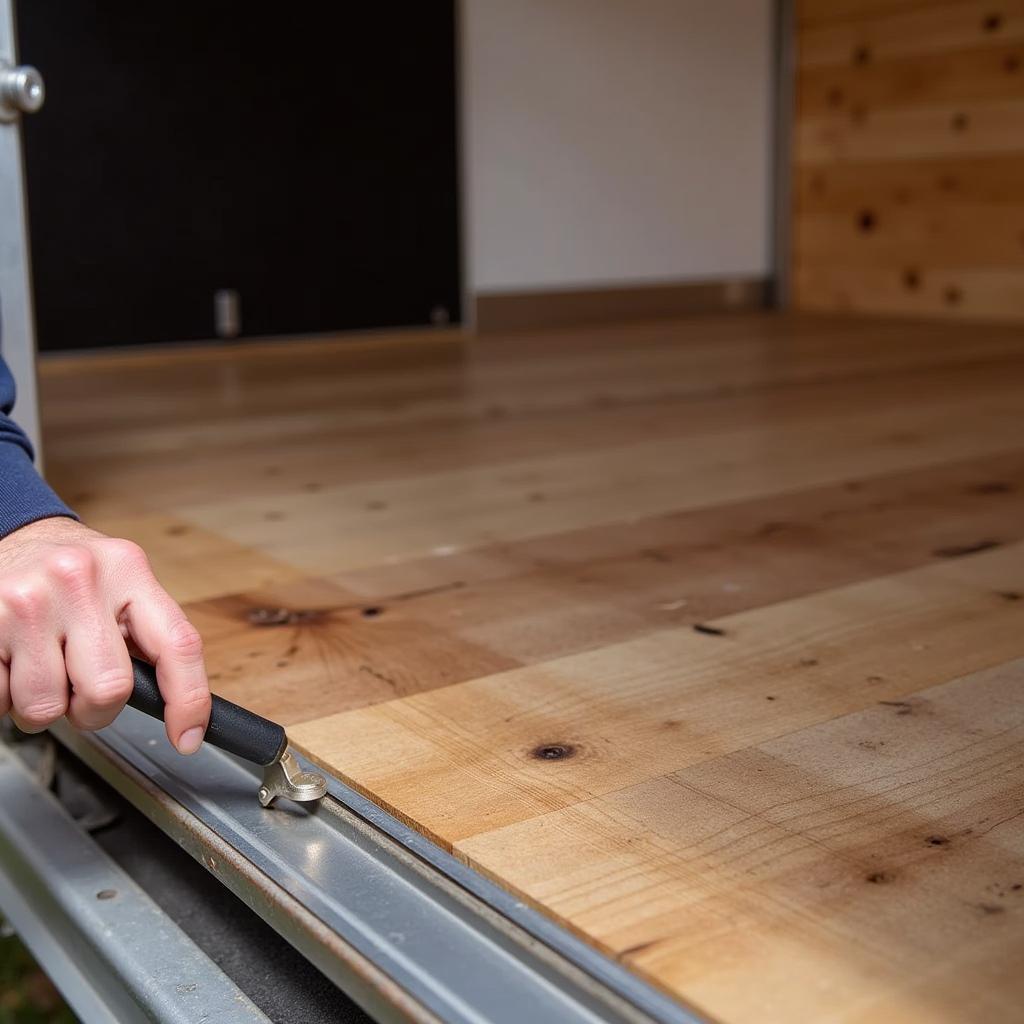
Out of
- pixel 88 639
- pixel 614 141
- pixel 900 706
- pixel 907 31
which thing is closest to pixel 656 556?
pixel 900 706

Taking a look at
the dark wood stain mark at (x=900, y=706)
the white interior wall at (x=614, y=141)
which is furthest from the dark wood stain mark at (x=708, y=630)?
the white interior wall at (x=614, y=141)

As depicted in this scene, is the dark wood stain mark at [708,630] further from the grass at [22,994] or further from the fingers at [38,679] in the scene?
the grass at [22,994]

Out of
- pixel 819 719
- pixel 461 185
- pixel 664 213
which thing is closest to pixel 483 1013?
pixel 819 719

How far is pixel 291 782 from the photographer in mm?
637

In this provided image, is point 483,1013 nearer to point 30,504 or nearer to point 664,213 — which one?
point 30,504

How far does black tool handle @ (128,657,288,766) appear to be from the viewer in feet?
1.84

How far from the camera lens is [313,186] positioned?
9.14ft

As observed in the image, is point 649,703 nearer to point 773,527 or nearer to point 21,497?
point 21,497

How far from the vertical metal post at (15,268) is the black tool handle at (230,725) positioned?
568 millimetres

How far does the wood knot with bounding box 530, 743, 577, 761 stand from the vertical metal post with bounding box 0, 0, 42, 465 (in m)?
0.60

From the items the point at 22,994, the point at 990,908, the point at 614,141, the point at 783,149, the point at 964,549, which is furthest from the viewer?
the point at 783,149

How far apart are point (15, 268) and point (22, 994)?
95cm

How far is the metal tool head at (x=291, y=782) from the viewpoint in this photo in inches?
25.0

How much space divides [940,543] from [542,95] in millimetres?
2273
